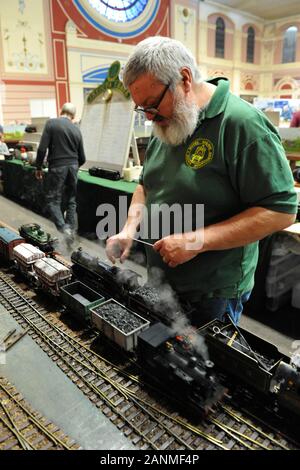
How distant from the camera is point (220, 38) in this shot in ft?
59.5

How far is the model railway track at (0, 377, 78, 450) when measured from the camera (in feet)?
3.84

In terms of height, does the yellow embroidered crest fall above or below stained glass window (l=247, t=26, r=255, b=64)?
below

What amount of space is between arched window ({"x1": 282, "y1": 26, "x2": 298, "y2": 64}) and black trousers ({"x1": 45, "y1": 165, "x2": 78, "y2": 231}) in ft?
65.5

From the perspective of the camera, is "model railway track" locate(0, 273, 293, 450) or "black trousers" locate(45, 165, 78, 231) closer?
"model railway track" locate(0, 273, 293, 450)

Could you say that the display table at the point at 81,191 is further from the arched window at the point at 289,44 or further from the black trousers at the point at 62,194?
the arched window at the point at 289,44

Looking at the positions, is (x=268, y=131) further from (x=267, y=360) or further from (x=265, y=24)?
(x=265, y=24)

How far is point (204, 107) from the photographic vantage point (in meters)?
1.43

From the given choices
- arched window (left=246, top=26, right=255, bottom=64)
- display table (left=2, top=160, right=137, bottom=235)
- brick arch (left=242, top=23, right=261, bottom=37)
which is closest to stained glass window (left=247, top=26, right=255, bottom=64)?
arched window (left=246, top=26, right=255, bottom=64)

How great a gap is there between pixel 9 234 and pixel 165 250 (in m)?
1.93

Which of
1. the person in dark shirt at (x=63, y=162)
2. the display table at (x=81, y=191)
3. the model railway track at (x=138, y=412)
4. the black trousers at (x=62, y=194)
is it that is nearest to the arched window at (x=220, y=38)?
the display table at (x=81, y=191)

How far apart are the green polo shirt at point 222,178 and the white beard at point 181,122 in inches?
1.3

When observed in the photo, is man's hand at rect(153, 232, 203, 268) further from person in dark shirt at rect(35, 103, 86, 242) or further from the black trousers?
the black trousers
